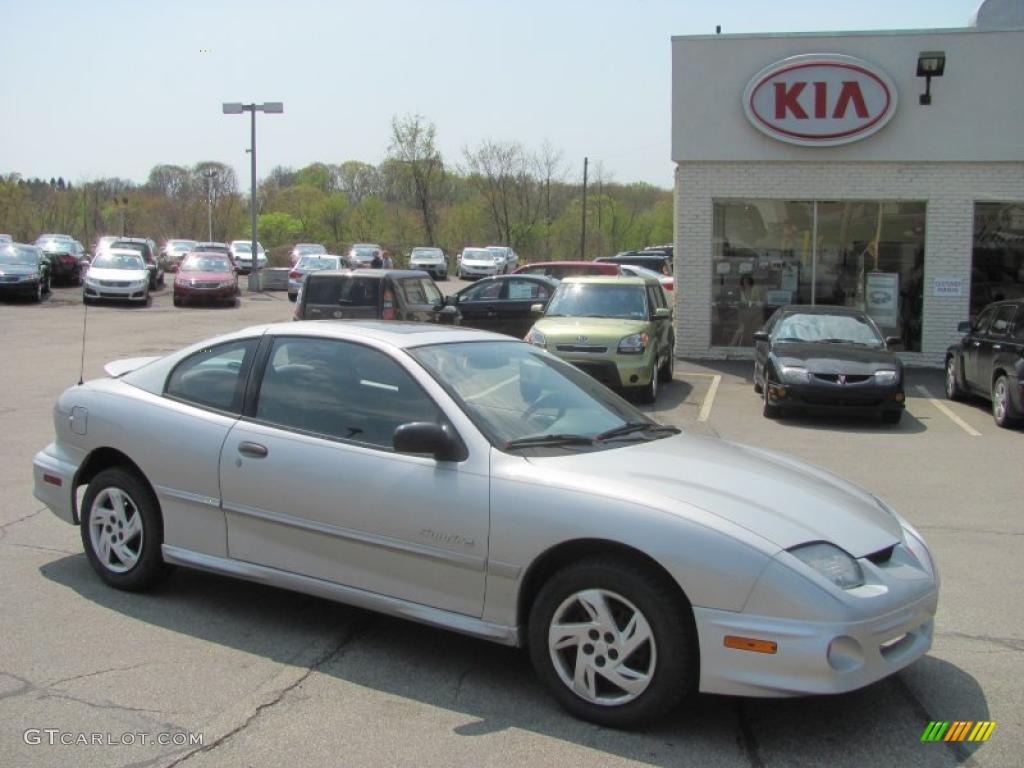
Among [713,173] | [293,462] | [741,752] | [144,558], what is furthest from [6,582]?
[713,173]

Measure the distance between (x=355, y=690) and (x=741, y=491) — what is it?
1.81 m

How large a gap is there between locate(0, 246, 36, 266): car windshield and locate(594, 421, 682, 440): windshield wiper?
94.4ft

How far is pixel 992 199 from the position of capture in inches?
675

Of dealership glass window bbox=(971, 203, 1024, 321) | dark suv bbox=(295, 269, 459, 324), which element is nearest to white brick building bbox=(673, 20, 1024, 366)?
dealership glass window bbox=(971, 203, 1024, 321)

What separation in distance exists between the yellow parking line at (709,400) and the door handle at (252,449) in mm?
8454

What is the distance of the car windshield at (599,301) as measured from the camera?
46.8 feet

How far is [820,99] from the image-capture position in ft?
56.4

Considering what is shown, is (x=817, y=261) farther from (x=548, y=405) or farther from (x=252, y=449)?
(x=252, y=449)

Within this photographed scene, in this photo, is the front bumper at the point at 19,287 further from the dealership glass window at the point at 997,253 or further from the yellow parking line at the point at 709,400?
the dealership glass window at the point at 997,253

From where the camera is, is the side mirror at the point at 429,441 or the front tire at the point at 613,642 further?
the side mirror at the point at 429,441

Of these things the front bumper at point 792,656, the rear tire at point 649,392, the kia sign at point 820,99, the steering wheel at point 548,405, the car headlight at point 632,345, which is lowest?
the rear tire at point 649,392

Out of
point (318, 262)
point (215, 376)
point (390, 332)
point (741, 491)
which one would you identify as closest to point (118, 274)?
point (318, 262)

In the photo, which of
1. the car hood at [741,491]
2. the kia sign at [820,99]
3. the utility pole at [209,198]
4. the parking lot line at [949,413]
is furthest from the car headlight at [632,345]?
the utility pole at [209,198]

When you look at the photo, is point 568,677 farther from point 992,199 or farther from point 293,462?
point 992,199
